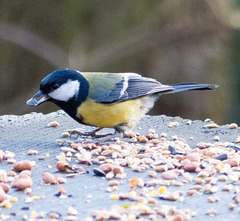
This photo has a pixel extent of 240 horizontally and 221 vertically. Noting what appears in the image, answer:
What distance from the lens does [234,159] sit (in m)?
2.95

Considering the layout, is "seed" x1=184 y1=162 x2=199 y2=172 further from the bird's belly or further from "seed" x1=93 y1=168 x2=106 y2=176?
the bird's belly

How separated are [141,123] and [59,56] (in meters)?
2.78

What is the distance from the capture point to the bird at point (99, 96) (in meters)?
3.44

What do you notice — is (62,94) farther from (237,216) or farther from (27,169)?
(237,216)

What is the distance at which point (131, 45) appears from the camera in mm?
6945

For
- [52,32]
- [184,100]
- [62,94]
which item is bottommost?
[184,100]

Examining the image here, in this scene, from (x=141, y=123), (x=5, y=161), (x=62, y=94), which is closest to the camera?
(x=5, y=161)

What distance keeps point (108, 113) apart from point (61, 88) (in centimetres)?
39

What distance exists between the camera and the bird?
3441mm

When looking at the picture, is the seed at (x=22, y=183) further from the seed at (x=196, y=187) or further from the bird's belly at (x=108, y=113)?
the bird's belly at (x=108, y=113)

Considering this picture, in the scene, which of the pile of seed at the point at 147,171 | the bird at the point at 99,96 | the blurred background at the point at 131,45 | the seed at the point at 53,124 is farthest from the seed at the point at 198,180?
the blurred background at the point at 131,45

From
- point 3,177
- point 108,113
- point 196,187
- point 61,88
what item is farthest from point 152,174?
point 61,88

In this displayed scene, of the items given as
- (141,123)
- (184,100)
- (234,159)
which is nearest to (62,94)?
(141,123)

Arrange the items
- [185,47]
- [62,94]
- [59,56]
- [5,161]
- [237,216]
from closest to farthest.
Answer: [237,216]
[5,161]
[62,94]
[59,56]
[185,47]
